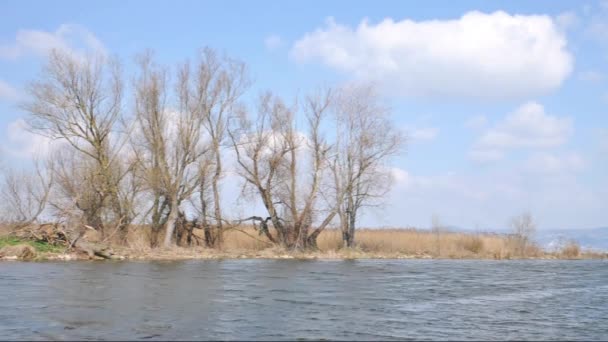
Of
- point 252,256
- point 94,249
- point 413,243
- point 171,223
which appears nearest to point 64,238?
point 94,249

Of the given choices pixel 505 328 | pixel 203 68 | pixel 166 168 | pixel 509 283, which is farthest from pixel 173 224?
pixel 505 328

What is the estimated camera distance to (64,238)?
3712 centimetres

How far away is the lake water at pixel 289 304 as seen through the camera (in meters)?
13.8

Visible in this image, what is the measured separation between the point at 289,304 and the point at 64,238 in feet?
77.4

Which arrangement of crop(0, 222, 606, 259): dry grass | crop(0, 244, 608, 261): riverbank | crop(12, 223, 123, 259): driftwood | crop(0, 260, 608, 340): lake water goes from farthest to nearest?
1. crop(0, 222, 606, 259): dry grass
2. crop(12, 223, 123, 259): driftwood
3. crop(0, 244, 608, 261): riverbank
4. crop(0, 260, 608, 340): lake water

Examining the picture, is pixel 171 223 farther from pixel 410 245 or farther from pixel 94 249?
pixel 410 245

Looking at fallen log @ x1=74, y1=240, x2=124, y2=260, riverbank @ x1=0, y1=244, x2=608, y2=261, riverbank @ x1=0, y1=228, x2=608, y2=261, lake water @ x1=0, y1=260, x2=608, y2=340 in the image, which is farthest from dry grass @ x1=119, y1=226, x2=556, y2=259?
lake water @ x1=0, y1=260, x2=608, y2=340

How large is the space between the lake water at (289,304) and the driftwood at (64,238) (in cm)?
405

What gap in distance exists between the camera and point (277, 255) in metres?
43.2

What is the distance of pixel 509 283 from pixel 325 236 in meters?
22.9

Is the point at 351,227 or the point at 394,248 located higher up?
the point at 351,227

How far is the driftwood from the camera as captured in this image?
35219 millimetres

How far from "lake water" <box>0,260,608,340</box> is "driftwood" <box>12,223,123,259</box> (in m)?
4.05

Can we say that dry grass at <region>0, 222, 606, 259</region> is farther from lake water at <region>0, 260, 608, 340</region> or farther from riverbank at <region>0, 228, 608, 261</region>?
lake water at <region>0, 260, 608, 340</region>
